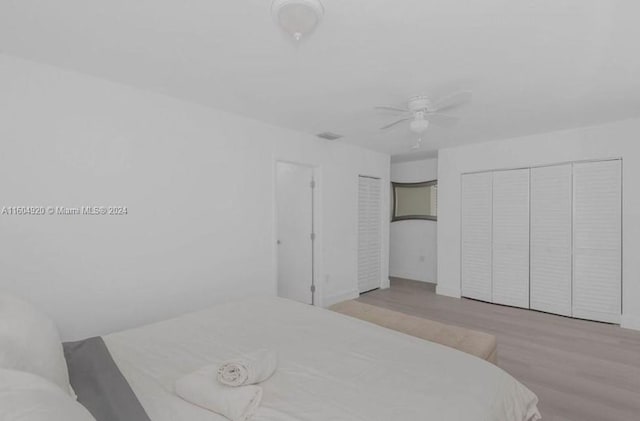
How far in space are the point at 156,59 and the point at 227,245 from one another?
1.77 m

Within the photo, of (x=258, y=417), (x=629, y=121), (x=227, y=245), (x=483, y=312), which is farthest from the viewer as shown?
(x=483, y=312)

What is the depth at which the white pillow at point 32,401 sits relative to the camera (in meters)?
0.71

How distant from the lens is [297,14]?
1.50 m

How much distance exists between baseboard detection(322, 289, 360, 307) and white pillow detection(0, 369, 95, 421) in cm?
356

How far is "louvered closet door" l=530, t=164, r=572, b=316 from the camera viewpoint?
3.88 m

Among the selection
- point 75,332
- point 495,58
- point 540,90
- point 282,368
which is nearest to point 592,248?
point 540,90

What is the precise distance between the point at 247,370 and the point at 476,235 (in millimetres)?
4273

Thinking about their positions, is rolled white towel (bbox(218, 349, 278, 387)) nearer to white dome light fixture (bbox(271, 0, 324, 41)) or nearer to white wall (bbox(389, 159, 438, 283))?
white dome light fixture (bbox(271, 0, 324, 41))

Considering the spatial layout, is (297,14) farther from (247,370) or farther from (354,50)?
(247,370)

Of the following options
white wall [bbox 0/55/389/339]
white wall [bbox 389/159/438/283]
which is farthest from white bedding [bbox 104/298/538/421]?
white wall [bbox 389/159/438/283]

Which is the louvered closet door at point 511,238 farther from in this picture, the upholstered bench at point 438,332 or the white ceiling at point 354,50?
the upholstered bench at point 438,332

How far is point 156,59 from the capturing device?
212cm

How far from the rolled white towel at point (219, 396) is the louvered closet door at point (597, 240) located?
14.2 ft

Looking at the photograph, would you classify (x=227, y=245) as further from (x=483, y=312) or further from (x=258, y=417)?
(x=483, y=312)
